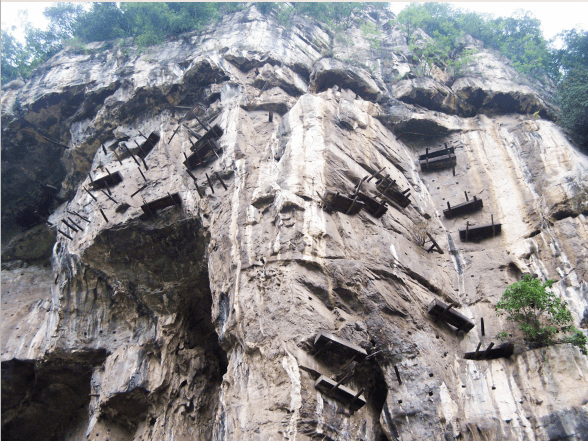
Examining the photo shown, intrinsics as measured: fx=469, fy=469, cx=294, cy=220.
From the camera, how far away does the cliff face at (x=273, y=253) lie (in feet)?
35.3

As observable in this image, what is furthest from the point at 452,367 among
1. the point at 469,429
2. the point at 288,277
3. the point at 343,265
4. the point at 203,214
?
the point at 203,214

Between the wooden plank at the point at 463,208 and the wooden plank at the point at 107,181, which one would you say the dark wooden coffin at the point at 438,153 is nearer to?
the wooden plank at the point at 463,208

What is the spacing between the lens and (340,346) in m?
10.8

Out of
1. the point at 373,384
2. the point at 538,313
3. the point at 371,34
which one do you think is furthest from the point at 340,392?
the point at 371,34

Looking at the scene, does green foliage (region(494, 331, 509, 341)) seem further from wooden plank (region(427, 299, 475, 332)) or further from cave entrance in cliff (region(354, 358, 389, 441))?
cave entrance in cliff (region(354, 358, 389, 441))

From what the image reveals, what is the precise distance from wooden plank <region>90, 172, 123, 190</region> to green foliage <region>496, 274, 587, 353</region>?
1348 centimetres

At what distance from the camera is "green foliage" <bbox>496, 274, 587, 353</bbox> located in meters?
11.2

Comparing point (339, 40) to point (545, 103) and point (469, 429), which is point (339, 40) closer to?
point (545, 103)

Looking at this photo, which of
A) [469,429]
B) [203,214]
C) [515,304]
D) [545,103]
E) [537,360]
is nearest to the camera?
[469,429]

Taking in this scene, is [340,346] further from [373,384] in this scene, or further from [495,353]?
[495,353]

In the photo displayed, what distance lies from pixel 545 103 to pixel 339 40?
12996mm

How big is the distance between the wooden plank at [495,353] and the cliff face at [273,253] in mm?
170

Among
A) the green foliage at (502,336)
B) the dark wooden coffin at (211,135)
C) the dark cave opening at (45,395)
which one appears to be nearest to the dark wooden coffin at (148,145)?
the dark wooden coffin at (211,135)

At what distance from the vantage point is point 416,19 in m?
29.7
